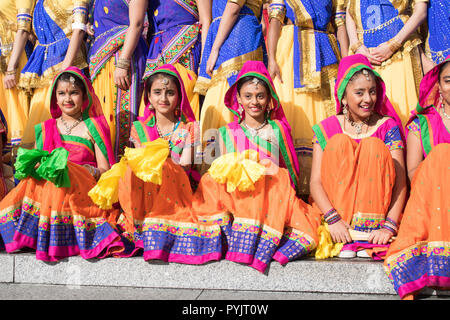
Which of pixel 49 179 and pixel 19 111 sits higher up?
pixel 19 111

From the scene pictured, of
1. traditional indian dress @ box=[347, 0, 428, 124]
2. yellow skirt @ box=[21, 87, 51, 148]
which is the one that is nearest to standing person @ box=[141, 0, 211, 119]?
yellow skirt @ box=[21, 87, 51, 148]

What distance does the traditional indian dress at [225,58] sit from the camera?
4.17 meters

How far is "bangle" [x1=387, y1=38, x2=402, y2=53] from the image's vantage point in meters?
3.91

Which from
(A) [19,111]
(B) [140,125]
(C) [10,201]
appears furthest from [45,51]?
(C) [10,201]

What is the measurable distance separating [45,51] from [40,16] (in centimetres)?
35

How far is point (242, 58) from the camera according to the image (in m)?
4.19

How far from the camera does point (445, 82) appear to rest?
3186 mm

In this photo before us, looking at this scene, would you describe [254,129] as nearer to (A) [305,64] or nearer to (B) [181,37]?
(A) [305,64]

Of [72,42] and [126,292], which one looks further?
[72,42]

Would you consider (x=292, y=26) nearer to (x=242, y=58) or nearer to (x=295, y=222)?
(x=242, y=58)

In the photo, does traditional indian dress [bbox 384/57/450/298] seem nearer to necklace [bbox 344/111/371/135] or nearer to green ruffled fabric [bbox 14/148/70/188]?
necklace [bbox 344/111/371/135]

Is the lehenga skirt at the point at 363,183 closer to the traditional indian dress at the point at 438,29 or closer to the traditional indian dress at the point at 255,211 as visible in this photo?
the traditional indian dress at the point at 255,211

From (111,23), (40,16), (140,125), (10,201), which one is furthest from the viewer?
(40,16)

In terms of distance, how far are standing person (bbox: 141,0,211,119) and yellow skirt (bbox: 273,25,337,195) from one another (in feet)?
2.42
